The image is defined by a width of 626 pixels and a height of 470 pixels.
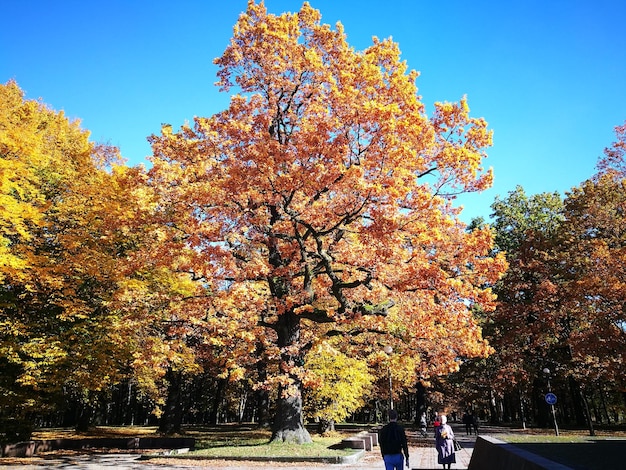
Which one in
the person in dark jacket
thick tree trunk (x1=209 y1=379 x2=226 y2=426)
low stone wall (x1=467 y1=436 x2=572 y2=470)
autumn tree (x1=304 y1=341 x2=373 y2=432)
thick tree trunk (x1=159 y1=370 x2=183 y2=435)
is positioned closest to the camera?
low stone wall (x1=467 y1=436 x2=572 y2=470)

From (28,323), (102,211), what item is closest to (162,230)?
(102,211)

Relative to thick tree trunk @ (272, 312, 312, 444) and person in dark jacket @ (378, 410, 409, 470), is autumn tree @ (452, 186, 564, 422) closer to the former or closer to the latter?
thick tree trunk @ (272, 312, 312, 444)

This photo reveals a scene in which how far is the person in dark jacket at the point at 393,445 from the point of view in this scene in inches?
346

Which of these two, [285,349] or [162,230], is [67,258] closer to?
[162,230]

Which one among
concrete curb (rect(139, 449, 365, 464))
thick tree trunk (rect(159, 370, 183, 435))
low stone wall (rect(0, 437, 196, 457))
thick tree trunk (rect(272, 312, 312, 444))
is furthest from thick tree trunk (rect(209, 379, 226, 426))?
concrete curb (rect(139, 449, 365, 464))

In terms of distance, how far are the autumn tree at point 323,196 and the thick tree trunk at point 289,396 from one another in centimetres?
6

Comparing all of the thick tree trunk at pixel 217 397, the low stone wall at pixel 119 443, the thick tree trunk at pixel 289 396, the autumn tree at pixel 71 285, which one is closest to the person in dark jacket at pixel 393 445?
the thick tree trunk at pixel 289 396

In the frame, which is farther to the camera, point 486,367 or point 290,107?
point 486,367

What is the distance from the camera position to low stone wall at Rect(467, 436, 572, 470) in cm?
595

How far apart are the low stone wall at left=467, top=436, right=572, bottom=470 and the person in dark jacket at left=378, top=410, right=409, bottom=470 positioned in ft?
6.02

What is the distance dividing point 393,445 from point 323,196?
9.08 m

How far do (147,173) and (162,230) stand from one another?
243cm

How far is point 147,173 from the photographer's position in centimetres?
1758

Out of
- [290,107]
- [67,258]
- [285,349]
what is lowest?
[285,349]
